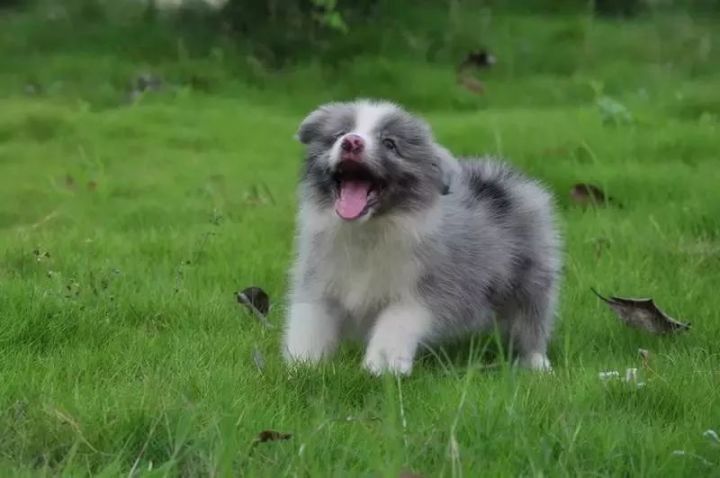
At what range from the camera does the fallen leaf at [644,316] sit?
170 inches

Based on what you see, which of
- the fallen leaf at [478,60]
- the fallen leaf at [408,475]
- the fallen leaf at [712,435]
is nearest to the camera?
the fallen leaf at [408,475]

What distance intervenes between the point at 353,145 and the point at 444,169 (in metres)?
0.44


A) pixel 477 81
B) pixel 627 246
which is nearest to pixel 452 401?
pixel 627 246

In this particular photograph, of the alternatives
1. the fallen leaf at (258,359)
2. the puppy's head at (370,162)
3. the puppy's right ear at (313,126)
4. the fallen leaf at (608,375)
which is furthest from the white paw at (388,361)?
the puppy's right ear at (313,126)

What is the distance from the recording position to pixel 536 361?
169 inches

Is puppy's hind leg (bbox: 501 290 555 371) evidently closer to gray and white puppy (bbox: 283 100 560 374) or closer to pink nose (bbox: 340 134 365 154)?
gray and white puppy (bbox: 283 100 560 374)

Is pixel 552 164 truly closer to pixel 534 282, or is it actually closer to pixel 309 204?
pixel 534 282

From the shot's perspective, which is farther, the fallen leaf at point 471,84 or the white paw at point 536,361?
the fallen leaf at point 471,84

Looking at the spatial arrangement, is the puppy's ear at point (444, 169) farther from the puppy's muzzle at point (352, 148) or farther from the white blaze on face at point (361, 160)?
the puppy's muzzle at point (352, 148)

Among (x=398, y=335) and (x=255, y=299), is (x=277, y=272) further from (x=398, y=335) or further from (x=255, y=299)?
(x=398, y=335)

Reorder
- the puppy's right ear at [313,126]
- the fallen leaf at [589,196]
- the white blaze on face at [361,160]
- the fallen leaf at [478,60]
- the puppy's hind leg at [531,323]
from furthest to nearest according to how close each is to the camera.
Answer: the fallen leaf at [478,60], the fallen leaf at [589,196], the puppy's hind leg at [531,323], the puppy's right ear at [313,126], the white blaze on face at [361,160]

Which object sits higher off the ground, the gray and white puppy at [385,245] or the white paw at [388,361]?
the gray and white puppy at [385,245]


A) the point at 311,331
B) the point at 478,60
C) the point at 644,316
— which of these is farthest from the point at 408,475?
the point at 478,60

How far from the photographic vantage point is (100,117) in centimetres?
978
